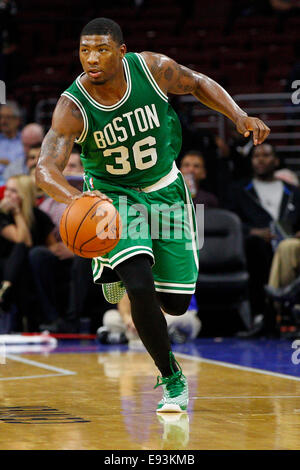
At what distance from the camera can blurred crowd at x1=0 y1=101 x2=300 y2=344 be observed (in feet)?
25.9

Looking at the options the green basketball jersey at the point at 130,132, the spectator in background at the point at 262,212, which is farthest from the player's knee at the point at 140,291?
the spectator in background at the point at 262,212

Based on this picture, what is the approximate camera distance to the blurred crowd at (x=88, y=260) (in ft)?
25.9

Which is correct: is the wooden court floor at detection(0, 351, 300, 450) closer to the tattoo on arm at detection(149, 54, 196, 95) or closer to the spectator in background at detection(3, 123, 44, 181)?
the tattoo on arm at detection(149, 54, 196, 95)

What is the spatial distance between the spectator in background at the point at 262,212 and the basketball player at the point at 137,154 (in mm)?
4019

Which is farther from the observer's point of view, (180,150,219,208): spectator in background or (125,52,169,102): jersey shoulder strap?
(180,150,219,208): spectator in background

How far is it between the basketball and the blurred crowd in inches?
141

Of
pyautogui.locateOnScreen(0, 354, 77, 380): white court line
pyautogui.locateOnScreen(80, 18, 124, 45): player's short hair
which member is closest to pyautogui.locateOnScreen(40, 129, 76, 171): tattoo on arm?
pyautogui.locateOnScreen(80, 18, 124, 45): player's short hair

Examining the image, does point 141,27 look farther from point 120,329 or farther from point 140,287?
point 140,287

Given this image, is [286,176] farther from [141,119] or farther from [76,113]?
[76,113]

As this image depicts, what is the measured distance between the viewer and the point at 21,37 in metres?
14.0

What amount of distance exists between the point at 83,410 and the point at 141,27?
10.3 metres

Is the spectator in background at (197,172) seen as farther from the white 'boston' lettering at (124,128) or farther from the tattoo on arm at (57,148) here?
the tattoo on arm at (57,148)

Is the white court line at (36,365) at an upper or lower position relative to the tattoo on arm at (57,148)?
lower

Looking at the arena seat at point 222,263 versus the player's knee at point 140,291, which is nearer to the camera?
the player's knee at point 140,291
